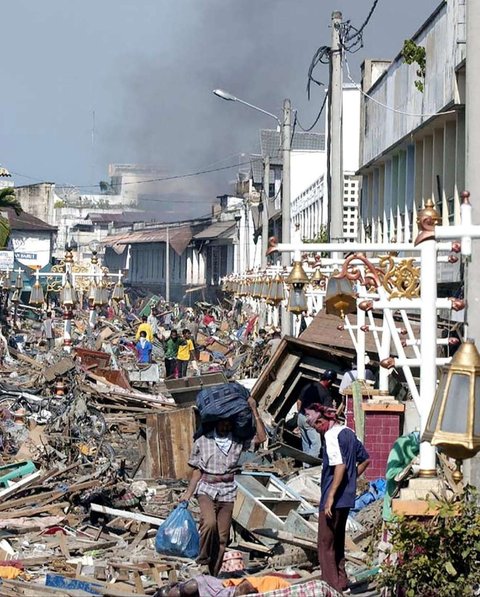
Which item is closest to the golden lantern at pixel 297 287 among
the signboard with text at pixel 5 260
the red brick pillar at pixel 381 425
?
the red brick pillar at pixel 381 425

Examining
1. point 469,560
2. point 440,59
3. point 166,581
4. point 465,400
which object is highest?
point 440,59

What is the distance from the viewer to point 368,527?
12.5 m

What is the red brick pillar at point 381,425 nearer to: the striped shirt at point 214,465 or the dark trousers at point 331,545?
the striped shirt at point 214,465

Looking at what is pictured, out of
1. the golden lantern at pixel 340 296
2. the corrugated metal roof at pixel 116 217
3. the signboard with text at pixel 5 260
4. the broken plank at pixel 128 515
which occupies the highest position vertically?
the corrugated metal roof at pixel 116 217

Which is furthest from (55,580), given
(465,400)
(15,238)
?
(15,238)

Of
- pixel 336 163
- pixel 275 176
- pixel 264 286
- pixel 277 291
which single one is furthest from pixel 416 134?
pixel 275 176

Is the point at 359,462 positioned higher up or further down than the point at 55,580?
higher up

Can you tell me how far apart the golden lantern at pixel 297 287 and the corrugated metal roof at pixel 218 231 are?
6591 cm

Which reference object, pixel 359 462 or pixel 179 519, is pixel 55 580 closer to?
pixel 179 519

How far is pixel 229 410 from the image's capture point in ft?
35.8

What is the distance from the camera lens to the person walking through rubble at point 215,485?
35.3 feet

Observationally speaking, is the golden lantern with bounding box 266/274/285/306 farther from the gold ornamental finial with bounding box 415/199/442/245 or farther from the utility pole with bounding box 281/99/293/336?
the gold ornamental finial with bounding box 415/199/442/245

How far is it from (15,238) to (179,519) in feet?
253

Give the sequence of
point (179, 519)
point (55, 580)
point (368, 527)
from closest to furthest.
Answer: point (55, 580) < point (179, 519) < point (368, 527)
